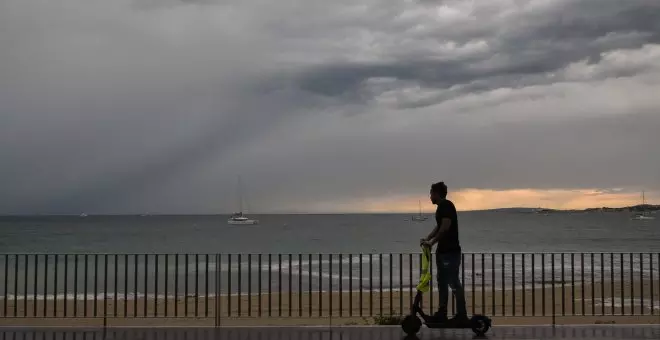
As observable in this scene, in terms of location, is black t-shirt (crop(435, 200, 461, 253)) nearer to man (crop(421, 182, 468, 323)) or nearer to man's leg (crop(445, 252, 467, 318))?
man (crop(421, 182, 468, 323))

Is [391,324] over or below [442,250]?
below

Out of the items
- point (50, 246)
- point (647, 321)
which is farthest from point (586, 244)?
point (647, 321)

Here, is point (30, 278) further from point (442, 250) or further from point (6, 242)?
point (6, 242)

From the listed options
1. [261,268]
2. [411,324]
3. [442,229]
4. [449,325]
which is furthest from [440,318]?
[261,268]

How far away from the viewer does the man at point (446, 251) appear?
9.86 m

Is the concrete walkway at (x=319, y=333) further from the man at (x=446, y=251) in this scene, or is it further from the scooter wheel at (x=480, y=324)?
the man at (x=446, y=251)

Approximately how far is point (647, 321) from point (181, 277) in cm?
2369

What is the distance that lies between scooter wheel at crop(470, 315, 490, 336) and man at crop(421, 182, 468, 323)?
0.44 ft

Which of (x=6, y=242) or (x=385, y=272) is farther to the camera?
(x=6, y=242)

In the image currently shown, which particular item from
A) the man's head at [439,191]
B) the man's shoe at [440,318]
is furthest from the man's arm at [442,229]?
the man's shoe at [440,318]

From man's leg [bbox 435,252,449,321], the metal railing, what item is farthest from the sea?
man's leg [bbox 435,252,449,321]

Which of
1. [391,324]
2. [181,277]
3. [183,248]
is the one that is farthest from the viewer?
[183,248]

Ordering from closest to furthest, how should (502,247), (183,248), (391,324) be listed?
1. (391,324)
2. (183,248)
3. (502,247)

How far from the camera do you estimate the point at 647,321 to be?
12.0 metres
